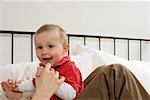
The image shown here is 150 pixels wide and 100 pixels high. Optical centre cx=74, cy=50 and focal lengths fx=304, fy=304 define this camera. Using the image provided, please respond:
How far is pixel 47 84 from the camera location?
1001mm

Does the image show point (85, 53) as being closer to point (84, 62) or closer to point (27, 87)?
point (84, 62)

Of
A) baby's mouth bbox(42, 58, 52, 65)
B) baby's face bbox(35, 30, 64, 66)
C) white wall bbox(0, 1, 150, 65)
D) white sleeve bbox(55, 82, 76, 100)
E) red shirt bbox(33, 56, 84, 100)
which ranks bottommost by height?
white sleeve bbox(55, 82, 76, 100)

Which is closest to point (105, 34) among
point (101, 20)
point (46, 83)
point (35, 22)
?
point (101, 20)

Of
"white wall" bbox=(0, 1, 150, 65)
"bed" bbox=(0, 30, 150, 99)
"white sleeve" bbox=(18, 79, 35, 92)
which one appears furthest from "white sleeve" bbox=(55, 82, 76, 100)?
"white wall" bbox=(0, 1, 150, 65)

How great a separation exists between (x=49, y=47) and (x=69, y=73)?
4.9 inches

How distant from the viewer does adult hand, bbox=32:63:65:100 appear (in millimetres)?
990

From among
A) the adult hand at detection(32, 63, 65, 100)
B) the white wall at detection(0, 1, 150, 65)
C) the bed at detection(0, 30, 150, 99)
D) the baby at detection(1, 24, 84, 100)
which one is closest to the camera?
the adult hand at detection(32, 63, 65, 100)

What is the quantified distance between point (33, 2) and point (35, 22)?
15cm

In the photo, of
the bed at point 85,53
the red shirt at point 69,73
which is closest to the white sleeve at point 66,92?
the red shirt at point 69,73

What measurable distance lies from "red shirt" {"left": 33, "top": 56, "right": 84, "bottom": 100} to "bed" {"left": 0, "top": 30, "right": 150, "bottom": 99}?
0.29 meters

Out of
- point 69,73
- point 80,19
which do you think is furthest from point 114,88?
point 80,19

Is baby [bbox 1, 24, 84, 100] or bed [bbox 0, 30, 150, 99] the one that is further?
bed [bbox 0, 30, 150, 99]

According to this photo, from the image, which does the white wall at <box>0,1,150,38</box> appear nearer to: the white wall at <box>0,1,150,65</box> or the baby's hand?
the white wall at <box>0,1,150,65</box>

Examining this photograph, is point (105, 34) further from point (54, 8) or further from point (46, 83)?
point (46, 83)
